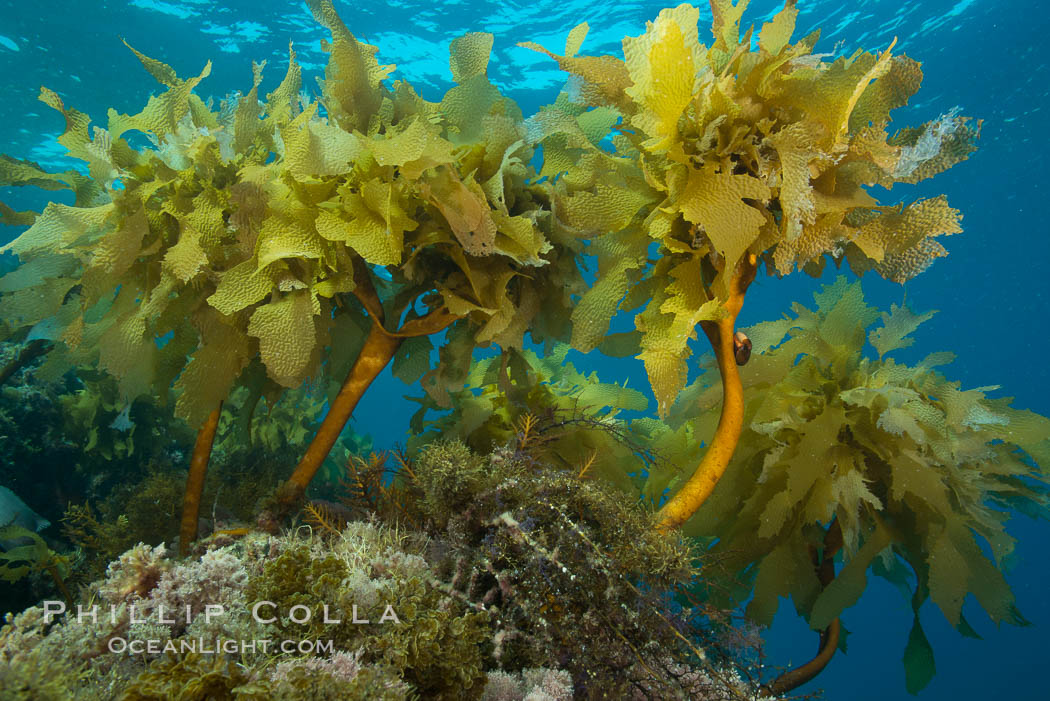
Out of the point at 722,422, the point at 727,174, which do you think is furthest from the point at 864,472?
the point at 727,174

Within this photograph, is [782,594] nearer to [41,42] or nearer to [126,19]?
[126,19]

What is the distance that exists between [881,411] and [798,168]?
0.93 metres

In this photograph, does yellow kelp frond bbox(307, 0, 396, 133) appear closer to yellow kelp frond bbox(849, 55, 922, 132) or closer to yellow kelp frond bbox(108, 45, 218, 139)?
yellow kelp frond bbox(108, 45, 218, 139)

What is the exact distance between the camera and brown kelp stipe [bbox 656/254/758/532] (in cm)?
144

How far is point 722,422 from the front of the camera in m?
1.50

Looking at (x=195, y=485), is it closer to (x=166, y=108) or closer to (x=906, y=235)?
(x=166, y=108)

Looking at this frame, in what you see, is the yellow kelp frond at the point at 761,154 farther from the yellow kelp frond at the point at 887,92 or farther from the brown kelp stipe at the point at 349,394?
the brown kelp stipe at the point at 349,394

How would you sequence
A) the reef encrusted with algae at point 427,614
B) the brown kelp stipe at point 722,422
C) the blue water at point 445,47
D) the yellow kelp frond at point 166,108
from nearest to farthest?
the reef encrusted with algae at point 427,614 → the brown kelp stipe at point 722,422 → the yellow kelp frond at point 166,108 → the blue water at point 445,47

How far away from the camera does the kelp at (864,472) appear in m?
1.60

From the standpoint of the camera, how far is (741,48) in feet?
3.95

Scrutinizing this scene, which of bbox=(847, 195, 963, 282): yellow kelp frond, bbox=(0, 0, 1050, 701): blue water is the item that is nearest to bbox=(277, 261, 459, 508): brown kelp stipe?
bbox=(847, 195, 963, 282): yellow kelp frond

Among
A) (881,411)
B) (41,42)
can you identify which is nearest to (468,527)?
(881,411)

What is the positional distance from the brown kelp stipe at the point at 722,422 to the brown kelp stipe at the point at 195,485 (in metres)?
1.49

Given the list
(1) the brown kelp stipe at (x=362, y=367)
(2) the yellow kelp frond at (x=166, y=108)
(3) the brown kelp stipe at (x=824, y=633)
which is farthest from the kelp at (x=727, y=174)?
(2) the yellow kelp frond at (x=166, y=108)
